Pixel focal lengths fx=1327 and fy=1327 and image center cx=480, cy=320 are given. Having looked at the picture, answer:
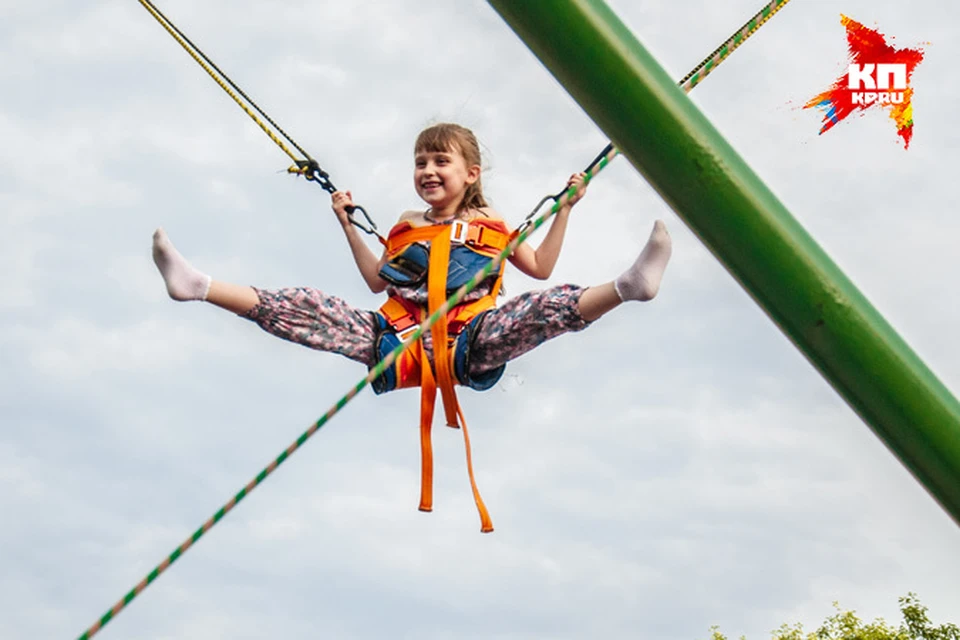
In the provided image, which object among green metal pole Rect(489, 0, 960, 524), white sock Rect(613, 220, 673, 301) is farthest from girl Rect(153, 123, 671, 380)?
green metal pole Rect(489, 0, 960, 524)

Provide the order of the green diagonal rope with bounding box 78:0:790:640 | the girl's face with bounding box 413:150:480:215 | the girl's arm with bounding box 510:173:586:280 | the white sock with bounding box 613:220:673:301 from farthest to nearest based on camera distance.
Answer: the girl's face with bounding box 413:150:480:215 < the girl's arm with bounding box 510:173:586:280 < the white sock with bounding box 613:220:673:301 < the green diagonal rope with bounding box 78:0:790:640

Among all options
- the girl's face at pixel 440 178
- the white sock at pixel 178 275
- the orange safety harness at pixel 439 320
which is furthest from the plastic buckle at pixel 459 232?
the white sock at pixel 178 275

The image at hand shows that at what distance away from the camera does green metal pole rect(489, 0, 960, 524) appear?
89.1 inches

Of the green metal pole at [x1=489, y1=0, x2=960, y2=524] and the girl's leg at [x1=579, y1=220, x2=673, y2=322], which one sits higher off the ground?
Answer: the girl's leg at [x1=579, y1=220, x2=673, y2=322]

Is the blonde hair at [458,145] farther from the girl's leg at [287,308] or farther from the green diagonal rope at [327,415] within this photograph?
the green diagonal rope at [327,415]

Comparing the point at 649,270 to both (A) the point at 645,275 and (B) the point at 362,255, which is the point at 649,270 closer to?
(A) the point at 645,275

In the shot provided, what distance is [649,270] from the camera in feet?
11.5

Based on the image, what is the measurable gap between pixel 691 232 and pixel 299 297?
1.78 m

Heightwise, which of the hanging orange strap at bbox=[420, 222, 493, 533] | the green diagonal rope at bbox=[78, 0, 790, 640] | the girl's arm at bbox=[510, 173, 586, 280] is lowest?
the green diagonal rope at bbox=[78, 0, 790, 640]

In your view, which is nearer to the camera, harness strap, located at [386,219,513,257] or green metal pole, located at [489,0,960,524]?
green metal pole, located at [489,0,960,524]

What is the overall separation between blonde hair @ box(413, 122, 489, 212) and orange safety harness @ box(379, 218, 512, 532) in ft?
0.55

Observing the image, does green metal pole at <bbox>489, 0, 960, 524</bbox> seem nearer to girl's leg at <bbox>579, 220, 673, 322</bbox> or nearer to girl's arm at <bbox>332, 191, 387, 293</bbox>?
girl's leg at <bbox>579, 220, 673, 322</bbox>

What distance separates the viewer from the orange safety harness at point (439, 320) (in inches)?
149

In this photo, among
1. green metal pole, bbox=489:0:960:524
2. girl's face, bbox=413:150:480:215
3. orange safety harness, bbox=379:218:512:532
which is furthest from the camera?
girl's face, bbox=413:150:480:215
